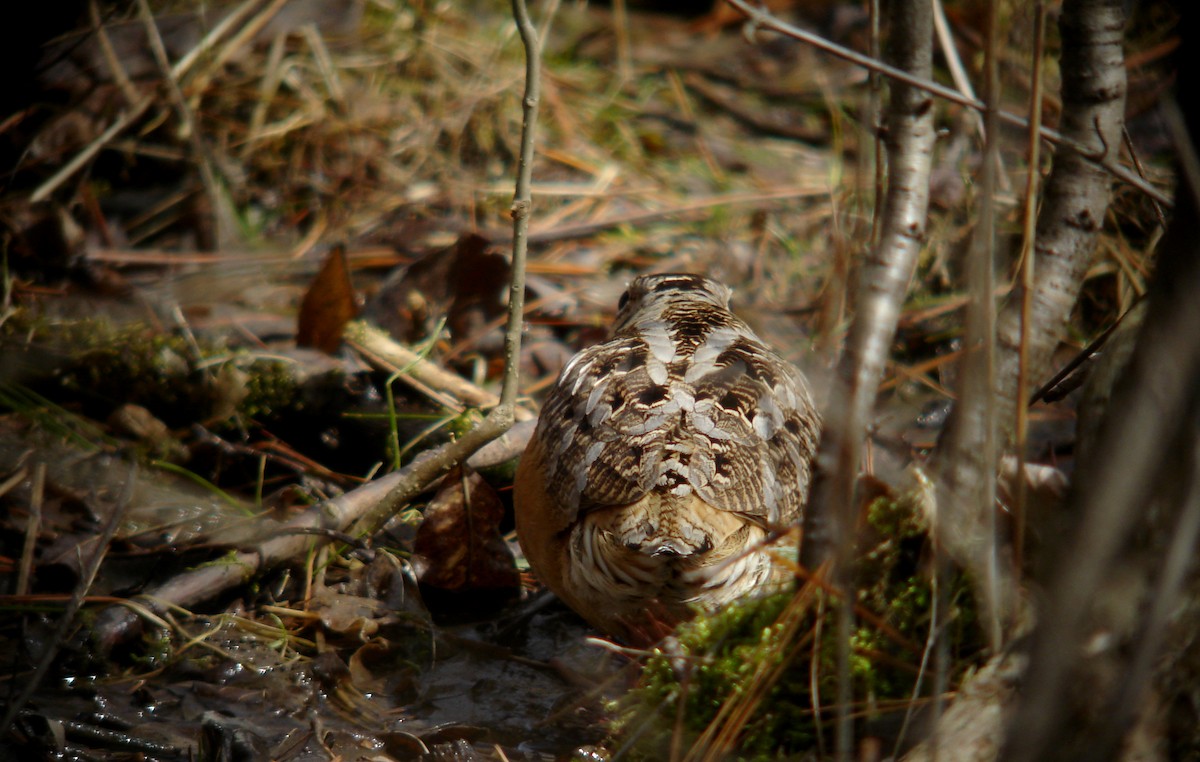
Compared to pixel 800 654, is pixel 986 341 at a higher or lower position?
higher

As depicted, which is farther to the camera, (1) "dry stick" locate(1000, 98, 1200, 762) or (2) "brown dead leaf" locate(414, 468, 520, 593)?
(2) "brown dead leaf" locate(414, 468, 520, 593)

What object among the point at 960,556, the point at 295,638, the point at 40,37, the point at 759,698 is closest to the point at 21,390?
the point at 295,638

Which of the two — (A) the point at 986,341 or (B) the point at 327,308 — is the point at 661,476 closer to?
(A) the point at 986,341

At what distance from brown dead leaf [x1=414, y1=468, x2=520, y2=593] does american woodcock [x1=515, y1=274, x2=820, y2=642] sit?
0.59ft

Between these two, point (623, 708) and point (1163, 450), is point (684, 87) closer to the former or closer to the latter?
point (623, 708)

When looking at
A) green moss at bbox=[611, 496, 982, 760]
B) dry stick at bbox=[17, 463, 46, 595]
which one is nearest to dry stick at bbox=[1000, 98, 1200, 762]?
green moss at bbox=[611, 496, 982, 760]

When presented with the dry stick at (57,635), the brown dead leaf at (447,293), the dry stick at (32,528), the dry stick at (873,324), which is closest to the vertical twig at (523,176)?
the dry stick at (873,324)

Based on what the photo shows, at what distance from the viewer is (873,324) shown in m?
2.01

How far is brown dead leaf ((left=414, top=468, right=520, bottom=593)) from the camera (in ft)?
11.9

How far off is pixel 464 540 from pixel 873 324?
210 cm

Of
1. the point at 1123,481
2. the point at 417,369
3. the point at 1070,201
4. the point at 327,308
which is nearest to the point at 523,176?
the point at 417,369

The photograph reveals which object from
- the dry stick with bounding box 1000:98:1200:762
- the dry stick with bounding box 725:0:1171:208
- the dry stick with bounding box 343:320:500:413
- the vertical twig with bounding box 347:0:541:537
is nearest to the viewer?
the dry stick with bounding box 1000:98:1200:762

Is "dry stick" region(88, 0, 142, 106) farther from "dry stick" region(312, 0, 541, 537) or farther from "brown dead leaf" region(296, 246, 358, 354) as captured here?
"dry stick" region(312, 0, 541, 537)

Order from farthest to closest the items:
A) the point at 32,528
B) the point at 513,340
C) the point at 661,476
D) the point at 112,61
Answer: the point at 112,61, the point at 32,528, the point at 513,340, the point at 661,476
